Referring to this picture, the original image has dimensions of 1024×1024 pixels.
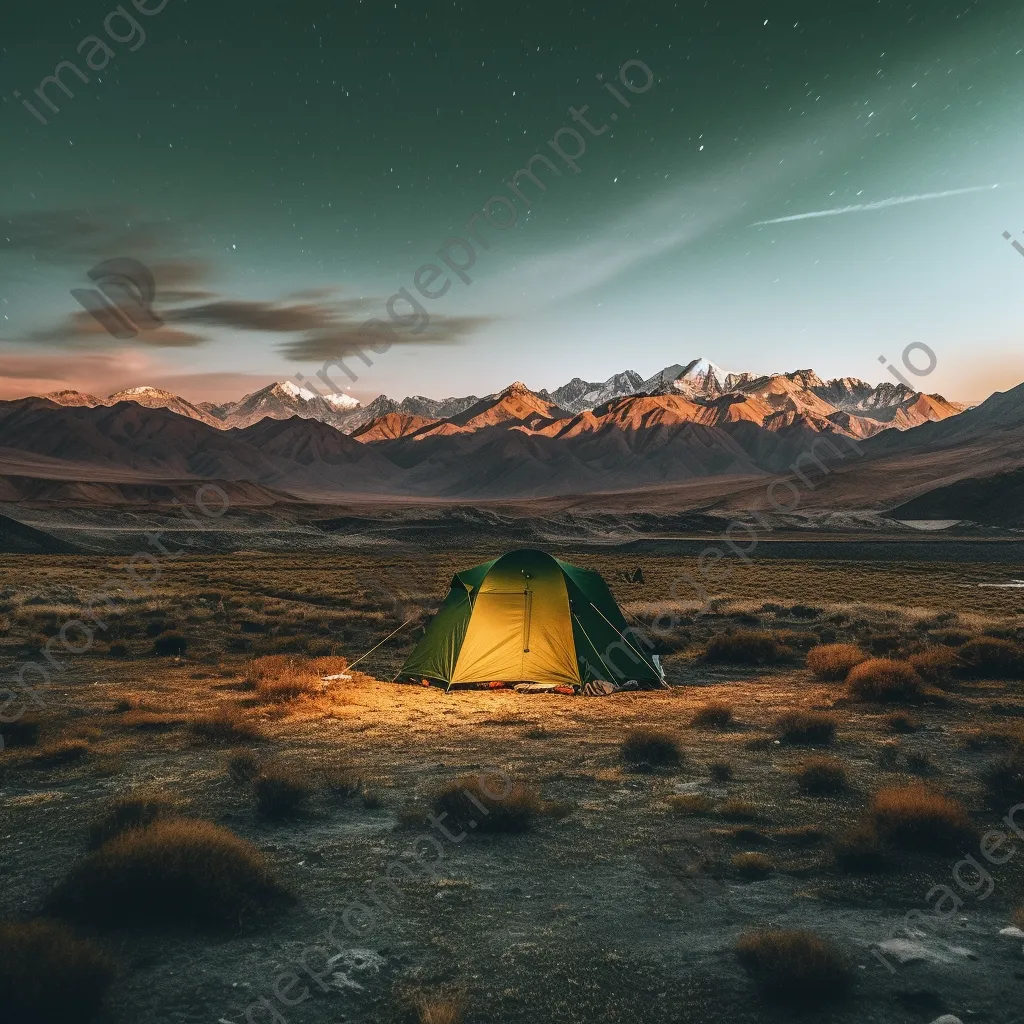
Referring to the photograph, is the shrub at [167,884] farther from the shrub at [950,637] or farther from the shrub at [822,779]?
the shrub at [950,637]

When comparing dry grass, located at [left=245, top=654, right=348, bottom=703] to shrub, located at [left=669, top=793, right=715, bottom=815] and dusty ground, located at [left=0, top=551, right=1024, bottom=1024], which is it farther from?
shrub, located at [left=669, top=793, right=715, bottom=815]

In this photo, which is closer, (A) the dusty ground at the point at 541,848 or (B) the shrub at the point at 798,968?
(B) the shrub at the point at 798,968

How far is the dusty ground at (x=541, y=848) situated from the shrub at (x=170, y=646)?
45.4 inches

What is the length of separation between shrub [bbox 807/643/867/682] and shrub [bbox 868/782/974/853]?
8.51m

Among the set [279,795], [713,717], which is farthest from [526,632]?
[279,795]

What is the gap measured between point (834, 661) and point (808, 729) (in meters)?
5.55

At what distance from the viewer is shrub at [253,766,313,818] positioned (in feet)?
26.6

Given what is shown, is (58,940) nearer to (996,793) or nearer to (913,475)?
(996,793)

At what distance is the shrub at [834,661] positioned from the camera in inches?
626

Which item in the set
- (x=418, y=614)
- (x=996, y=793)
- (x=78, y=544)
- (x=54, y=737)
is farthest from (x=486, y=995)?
(x=78, y=544)

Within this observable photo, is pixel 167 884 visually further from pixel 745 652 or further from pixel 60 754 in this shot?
pixel 745 652

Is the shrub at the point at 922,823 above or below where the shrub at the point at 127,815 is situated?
below

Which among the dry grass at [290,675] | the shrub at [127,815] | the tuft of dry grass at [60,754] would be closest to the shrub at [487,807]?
the shrub at [127,815]

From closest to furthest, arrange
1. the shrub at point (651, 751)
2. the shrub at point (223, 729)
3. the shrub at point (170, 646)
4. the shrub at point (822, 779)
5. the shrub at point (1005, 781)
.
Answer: the shrub at point (1005, 781) → the shrub at point (822, 779) → the shrub at point (651, 751) → the shrub at point (223, 729) → the shrub at point (170, 646)
